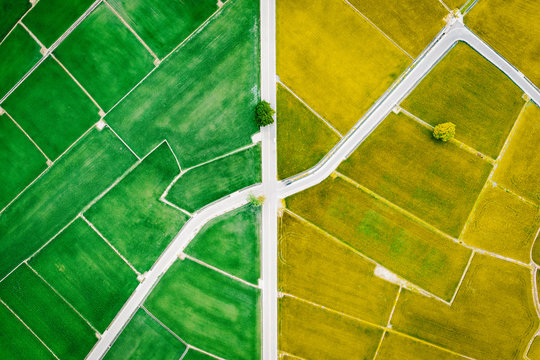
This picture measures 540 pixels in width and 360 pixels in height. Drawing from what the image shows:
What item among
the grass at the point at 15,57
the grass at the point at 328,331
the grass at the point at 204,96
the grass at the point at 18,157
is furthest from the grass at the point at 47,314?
the grass at the point at 328,331

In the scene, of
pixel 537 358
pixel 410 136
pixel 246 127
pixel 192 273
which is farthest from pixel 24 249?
pixel 537 358

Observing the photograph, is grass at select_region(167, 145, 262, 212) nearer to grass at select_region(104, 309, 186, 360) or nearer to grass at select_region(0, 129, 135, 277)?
grass at select_region(0, 129, 135, 277)

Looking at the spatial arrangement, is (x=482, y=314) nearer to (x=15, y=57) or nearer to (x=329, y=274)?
(x=329, y=274)

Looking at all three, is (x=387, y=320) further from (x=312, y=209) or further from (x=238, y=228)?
(x=238, y=228)

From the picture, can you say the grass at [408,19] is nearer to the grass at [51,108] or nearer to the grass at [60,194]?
the grass at [60,194]

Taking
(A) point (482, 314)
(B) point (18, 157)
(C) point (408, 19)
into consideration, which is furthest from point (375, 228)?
(B) point (18, 157)

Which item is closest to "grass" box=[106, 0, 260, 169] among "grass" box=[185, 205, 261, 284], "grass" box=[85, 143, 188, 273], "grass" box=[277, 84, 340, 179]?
"grass" box=[85, 143, 188, 273]

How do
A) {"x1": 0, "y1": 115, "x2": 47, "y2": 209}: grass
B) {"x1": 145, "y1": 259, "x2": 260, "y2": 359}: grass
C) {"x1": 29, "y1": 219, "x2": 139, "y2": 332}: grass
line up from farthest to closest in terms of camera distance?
{"x1": 0, "y1": 115, "x2": 47, "y2": 209}: grass
{"x1": 29, "y1": 219, "x2": 139, "y2": 332}: grass
{"x1": 145, "y1": 259, "x2": 260, "y2": 359}: grass
